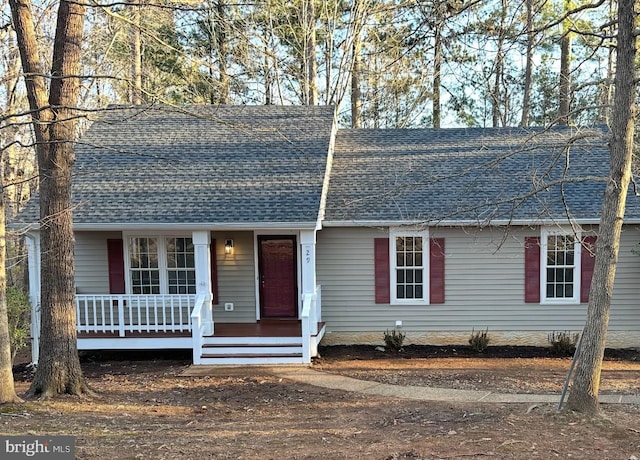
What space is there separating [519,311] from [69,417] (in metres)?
8.79

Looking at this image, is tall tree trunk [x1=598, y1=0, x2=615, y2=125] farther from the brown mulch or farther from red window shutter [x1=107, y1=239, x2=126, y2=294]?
red window shutter [x1=107, y1=239, x2=126, y2=294]

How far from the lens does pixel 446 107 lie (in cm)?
2400

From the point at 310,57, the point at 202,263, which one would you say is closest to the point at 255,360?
the point at 202,263

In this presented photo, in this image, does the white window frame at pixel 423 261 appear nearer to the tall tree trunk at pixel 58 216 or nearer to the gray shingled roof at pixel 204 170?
the gray shingled roof at pixel 204 170

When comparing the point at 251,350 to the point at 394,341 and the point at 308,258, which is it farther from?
the point at 394,341

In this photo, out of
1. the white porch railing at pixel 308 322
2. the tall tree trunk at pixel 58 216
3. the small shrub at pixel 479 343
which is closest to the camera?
the tall tree trunk at pixel 58 216

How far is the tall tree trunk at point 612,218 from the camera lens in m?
5.96

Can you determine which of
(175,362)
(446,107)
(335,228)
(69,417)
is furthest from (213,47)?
(69,417)

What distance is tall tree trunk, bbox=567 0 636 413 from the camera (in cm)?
596

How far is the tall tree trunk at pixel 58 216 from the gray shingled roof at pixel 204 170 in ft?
6.26

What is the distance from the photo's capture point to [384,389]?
8070 millimetres

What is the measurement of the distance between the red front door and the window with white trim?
160cm

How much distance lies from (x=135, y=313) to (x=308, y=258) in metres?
4.11

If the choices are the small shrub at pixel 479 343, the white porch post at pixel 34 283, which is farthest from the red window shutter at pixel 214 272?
the small shrub at pixel 479 343
